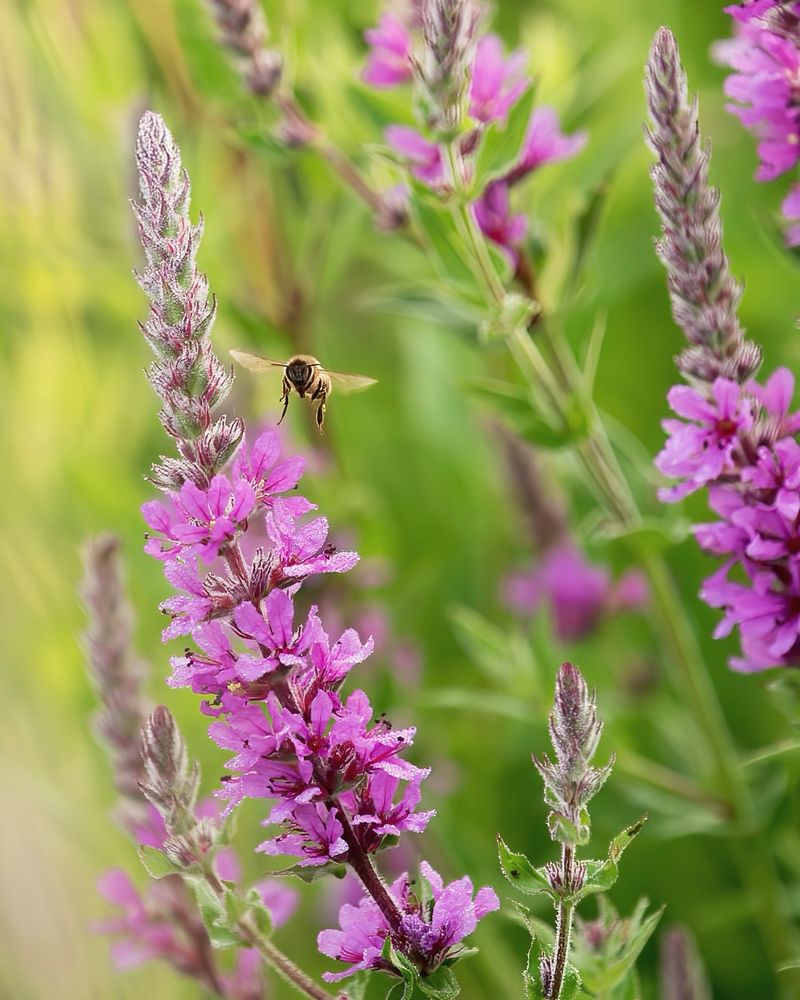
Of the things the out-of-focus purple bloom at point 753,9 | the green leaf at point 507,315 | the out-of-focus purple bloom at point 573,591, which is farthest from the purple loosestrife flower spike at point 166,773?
the out-of-focus purple bloom at point 573,591

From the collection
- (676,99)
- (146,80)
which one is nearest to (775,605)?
(676,99)

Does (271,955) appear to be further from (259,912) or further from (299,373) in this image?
(299,373)

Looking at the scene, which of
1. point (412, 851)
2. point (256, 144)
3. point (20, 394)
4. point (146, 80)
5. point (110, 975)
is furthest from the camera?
point (146, 80)

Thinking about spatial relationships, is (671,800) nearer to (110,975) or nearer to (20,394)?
(110,975)

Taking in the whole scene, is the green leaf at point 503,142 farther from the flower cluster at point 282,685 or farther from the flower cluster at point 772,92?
the flower cluster at point 282,685

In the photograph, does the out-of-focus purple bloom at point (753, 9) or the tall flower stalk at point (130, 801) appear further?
the tall flower stalk at point (130, 801)

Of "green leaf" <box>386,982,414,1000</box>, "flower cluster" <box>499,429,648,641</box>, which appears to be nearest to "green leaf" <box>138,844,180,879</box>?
"green leaf" <box>386,982,414,1000</box>
